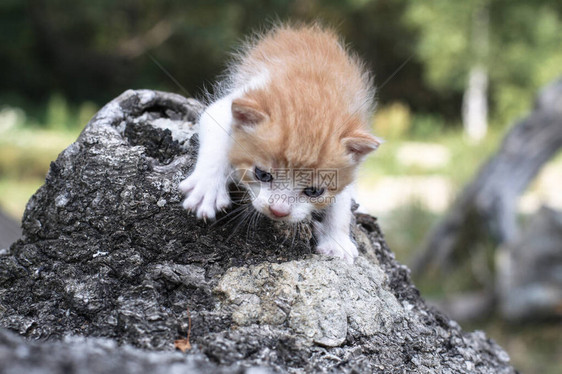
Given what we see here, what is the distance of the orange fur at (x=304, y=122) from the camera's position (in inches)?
81.4

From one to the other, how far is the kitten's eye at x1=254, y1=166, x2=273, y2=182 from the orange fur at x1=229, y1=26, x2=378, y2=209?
25 millimetres

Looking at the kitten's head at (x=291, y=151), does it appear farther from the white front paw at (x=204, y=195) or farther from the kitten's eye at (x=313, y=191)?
the white front paw at (x=204, y=195)

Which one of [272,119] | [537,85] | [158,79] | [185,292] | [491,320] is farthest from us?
[158,79]

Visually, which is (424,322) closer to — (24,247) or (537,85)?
(24,247)

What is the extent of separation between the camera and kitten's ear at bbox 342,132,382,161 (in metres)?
2.11

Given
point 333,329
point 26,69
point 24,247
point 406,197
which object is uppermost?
point 26,69

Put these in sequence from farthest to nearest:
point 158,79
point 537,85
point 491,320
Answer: point 158,79 → point 537,85 → point 491,320

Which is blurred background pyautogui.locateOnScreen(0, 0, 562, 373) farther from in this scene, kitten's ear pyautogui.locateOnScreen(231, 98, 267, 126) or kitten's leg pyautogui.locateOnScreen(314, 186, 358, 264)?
kitten's ear pyautogui.locateOnScreen(231, 98, 267, 126)

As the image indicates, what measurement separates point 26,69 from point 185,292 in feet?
51.2

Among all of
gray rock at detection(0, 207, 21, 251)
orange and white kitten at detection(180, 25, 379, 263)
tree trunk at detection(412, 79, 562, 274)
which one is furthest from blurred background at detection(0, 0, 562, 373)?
orange and white kitten at detection(180, 25, 379, 263)

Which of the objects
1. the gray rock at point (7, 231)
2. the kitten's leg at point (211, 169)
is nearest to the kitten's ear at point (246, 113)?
the kitten's leg at point (211, 169)

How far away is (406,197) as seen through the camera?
835 cm

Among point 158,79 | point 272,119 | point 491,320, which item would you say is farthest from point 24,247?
point 158,79

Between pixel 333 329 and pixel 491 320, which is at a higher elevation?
pixel 491 320
